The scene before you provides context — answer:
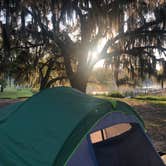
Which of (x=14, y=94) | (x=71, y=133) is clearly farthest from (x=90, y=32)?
(x=14, y=94)

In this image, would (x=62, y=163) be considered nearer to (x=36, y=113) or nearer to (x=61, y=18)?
(x=36, y=113)

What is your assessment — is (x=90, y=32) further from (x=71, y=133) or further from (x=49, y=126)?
(x=71, y=133)

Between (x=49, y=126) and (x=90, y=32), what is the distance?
4.47 metres

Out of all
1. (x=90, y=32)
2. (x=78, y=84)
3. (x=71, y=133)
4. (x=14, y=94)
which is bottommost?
(x=14, y=94)

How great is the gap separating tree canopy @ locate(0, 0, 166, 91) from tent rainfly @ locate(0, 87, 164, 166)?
374cm

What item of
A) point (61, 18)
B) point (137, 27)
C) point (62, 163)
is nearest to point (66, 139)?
point (62, 163)

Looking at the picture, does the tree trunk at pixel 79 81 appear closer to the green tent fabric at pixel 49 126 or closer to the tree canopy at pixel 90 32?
the tree canopy at pixel 90 32

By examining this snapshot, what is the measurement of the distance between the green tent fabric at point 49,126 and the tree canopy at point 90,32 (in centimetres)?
378

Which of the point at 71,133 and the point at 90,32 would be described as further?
the point at 90,32

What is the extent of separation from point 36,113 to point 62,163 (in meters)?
0.78

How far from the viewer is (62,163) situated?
2.42 m

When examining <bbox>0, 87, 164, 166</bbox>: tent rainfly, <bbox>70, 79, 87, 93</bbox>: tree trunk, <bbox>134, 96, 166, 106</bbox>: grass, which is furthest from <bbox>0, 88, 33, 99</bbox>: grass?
<bbox>0, 87, 164, 166</bbox>: tent rainfly

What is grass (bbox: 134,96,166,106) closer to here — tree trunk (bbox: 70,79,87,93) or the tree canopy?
the tree canopy

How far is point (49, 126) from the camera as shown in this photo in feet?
9.05
